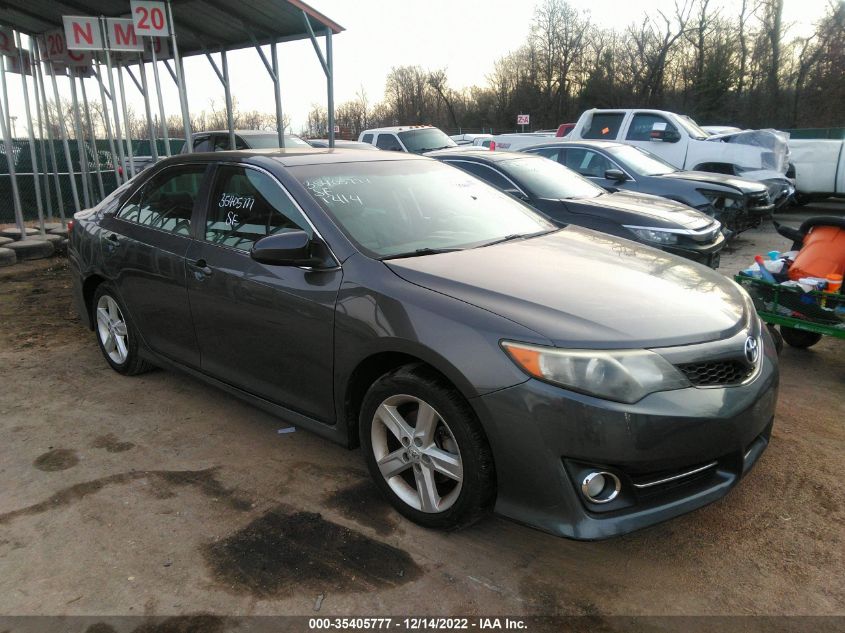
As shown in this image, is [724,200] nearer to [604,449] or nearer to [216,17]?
[216,17]

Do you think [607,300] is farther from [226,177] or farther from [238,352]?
[226,177]

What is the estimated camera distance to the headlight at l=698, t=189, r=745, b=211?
8.98 metres

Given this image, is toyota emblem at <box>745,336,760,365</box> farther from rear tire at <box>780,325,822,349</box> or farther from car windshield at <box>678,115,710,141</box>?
car windshield at <box>678,115,710,141</box>

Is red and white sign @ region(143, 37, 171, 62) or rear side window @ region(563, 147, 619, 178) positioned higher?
red and white sign @ region(143, 37, 171, 62)

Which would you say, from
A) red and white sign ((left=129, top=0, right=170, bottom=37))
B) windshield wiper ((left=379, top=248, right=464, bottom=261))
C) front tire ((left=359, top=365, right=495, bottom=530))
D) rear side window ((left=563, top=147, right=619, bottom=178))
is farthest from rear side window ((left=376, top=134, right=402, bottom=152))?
front tire ((left=359, top=365, right=495, bottom=530))

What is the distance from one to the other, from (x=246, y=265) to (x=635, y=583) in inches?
93.9

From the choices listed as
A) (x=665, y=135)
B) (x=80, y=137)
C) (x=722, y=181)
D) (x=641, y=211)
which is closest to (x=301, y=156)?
(x=641, y=211)

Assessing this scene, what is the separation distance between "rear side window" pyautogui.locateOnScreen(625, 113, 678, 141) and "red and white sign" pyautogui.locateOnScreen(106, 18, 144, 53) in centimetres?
922

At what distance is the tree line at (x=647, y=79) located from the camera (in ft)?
119

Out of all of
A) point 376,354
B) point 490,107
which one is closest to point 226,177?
point 376,354

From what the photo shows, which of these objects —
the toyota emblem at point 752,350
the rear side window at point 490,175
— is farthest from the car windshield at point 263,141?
the toyota emblem at point 752,350

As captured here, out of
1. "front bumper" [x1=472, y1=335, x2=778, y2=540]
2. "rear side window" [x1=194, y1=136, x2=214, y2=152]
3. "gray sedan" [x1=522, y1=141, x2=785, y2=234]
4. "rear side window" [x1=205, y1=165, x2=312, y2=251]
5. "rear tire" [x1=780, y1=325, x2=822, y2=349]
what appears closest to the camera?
"front bumper" [x1=472, y1=335, x2=778, y2=540]

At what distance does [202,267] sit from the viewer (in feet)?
12.0

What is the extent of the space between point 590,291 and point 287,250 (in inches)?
54.7
